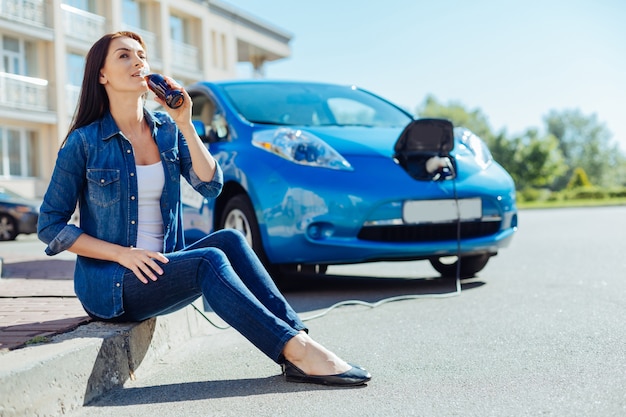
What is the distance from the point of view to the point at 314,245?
4910mm

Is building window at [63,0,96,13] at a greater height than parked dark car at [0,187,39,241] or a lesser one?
greater

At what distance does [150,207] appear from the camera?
324cm

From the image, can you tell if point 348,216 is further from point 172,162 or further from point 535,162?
point 535,162

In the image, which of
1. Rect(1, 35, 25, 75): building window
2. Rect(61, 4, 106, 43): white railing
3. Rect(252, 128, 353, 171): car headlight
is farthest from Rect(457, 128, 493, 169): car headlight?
Rect(61, 4, 106, 43): white railing

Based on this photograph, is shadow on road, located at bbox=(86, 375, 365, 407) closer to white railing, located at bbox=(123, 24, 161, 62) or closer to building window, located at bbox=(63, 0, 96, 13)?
building window, located at bbox=(63, 0, 96, 13)

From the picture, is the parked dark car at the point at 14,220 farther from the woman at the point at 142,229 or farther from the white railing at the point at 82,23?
the white railing at the point at 82,23

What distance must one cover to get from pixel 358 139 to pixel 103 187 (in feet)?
7.90

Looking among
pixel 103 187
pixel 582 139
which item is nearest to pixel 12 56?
pixel 103 187

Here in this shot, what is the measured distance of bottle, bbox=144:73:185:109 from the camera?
121 inches

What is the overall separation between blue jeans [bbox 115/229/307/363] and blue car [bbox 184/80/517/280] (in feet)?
5.71

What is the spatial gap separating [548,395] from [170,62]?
104ft

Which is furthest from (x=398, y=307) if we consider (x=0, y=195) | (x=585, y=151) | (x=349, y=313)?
(x=585, y=151)

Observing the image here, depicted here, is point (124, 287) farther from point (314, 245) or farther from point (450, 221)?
point (450, 221)

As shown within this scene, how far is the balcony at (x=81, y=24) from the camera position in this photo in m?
27.4
